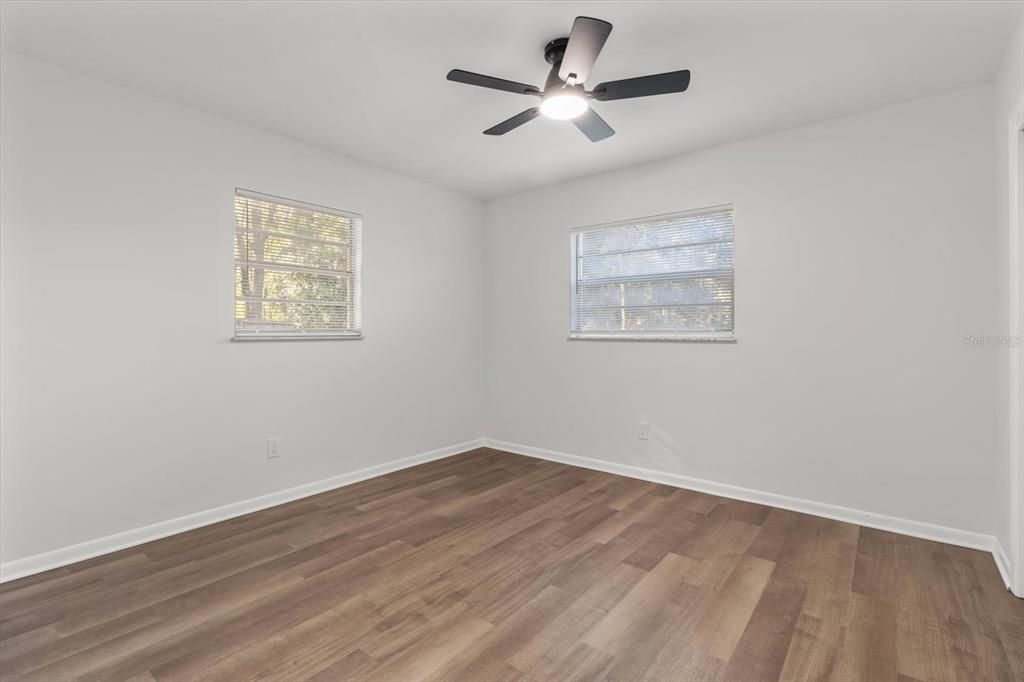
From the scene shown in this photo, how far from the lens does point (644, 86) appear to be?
2.23m

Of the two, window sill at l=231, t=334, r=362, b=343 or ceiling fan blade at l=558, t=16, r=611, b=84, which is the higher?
ceiling fan blade at l=558, t=16, r=611, b=84

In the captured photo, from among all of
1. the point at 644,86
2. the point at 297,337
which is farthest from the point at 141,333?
the point at 644,86

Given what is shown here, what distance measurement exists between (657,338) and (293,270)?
111 inches

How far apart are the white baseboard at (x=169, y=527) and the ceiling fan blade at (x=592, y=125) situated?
300 centimetres

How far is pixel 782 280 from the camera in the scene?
3.32 metres

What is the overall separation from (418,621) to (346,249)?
2821 mm

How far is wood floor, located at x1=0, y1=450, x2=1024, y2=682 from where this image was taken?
175 cm

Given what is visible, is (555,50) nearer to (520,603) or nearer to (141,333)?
(520,603)

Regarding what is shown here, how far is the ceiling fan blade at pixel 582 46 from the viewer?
5.86 ft

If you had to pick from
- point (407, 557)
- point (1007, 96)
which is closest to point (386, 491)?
point (407, 557)

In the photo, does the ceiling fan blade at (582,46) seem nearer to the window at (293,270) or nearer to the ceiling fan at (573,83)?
the ceiling fan at (573,83)

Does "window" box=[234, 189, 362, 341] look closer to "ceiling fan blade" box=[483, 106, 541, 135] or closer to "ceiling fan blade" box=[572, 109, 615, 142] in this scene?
"ceiling fan blade" box=[483, 106, 541, 135]

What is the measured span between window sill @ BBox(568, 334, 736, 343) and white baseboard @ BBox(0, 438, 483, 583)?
1.91m

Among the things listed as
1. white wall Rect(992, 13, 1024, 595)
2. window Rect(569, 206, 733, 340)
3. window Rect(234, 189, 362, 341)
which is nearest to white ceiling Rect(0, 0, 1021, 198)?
white wall Rect(992, 13, 1024, 595)
